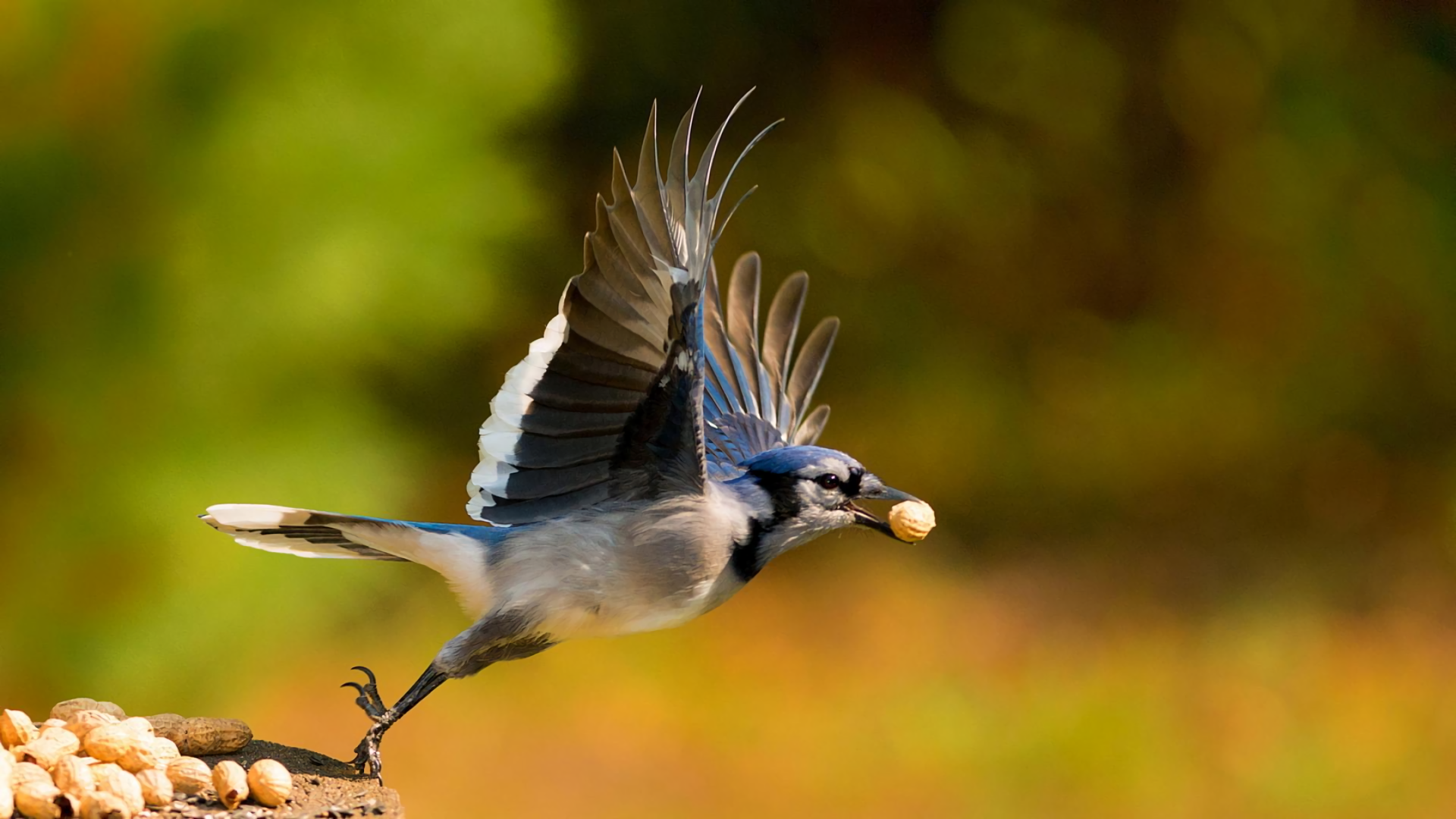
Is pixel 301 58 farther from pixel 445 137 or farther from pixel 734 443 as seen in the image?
pixel 734 443

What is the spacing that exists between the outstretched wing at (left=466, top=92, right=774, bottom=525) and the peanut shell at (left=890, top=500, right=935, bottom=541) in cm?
27

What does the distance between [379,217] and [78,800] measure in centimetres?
156

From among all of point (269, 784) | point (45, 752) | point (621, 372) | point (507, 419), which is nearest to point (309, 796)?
point (269, 784)

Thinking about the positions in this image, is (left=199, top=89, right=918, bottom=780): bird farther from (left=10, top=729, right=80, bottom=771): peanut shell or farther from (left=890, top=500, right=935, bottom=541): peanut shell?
(left=10, top=729, right=80, bottom=771): peanut shell

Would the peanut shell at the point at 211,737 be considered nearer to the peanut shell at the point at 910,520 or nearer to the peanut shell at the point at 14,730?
the peanut shell at the point at 14,730

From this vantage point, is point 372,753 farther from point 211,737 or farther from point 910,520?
point 910,520

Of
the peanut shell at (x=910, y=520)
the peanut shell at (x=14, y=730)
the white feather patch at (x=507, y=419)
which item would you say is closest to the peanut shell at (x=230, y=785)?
the peanut shell at (x=14, y=730)

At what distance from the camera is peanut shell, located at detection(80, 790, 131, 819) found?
140 centimetres

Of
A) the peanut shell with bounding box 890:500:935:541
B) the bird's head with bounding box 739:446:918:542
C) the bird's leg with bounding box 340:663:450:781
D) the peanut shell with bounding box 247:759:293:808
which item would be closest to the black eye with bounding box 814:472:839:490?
the bird's head with bounding box 739:446:918:542

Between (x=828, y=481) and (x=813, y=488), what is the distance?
0.02m

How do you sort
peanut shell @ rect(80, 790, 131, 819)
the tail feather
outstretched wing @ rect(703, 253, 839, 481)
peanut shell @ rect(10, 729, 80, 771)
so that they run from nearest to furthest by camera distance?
peanut shell @ rect(80, 790, 131, 819) → peanut shell @ rect(10, 729, 80, 771) → the tail feather → outstretched wing @ rect(703, 253, 839, 481)

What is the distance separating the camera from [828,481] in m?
1.68

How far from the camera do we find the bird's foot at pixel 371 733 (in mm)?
1603

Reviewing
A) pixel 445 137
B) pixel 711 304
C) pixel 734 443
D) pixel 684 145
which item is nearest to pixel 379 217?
pixel 445 137
